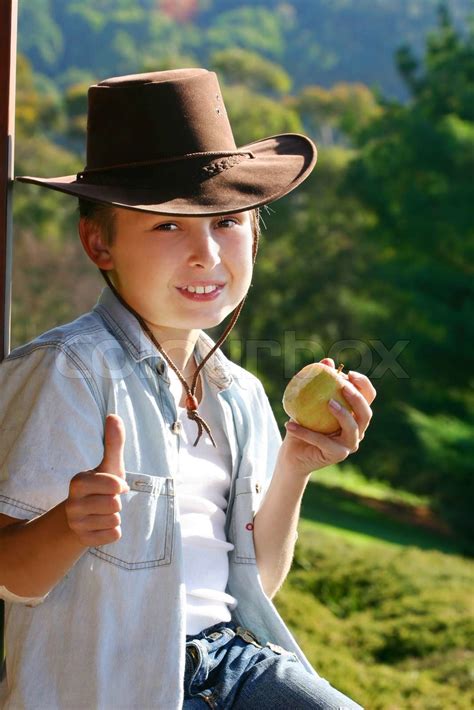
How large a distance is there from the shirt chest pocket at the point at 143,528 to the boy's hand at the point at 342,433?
12.2 inches

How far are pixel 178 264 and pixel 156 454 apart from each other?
0.36m

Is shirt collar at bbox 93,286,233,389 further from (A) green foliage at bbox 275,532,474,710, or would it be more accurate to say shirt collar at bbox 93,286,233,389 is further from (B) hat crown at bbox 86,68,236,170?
(A) green foliage at bbox 275,532,474,710

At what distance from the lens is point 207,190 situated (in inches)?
79.3

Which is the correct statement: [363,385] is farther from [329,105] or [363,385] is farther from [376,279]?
[329,105]

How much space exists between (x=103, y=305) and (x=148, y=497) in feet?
1.41

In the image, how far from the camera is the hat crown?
2043 millimetres

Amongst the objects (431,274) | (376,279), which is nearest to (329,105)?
(376,279)

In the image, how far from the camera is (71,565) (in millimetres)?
1783

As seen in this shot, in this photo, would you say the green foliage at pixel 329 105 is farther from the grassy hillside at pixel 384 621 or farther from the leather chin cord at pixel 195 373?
the leather chin cord at pixel 195 373

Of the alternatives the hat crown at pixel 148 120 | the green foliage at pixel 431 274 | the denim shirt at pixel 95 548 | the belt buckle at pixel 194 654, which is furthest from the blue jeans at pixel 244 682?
the green foliage at pixel 431 274

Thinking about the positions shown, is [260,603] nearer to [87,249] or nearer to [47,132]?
[87,249]

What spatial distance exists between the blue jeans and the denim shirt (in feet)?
0.33

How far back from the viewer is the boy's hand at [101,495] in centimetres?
164

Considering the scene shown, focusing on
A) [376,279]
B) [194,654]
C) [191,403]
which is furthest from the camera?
[376,279]
